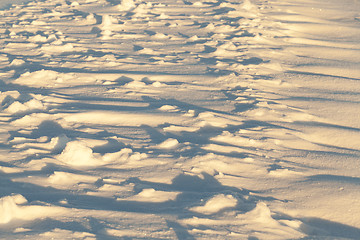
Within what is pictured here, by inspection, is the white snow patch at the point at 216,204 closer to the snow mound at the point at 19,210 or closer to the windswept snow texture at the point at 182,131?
the windswept snow texture at the point at 182,131

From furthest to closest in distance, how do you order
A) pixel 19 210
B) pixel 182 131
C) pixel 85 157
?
pixel 182 131 → pixel 85 157 → pixel 19 210

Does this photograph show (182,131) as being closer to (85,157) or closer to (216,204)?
(85,157)

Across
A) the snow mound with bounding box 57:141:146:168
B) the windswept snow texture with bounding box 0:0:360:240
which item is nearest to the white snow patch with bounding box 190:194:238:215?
the windswept snow texture with bounding box 0:0:360:240

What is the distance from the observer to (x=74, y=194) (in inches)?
87.0

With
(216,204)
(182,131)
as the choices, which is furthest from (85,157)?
(216,204)

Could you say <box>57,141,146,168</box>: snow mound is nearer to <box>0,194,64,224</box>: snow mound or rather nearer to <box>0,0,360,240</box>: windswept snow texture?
<box>0,0,360,240</box>: windswept snow texture

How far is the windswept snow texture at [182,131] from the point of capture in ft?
6.65

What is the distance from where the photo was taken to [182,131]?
2.90m

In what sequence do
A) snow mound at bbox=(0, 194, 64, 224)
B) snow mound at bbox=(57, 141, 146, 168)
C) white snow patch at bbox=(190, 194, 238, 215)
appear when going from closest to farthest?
1. snow mound at bbox=(0, 194, 64, 224)
2. white snow patch at bbox=(190, 194, 238, 215)
3. snow mound at bbox=(57, 141, 146, 168)

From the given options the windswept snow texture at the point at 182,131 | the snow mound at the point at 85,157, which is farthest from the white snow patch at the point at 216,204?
the snow mound at the point at 85,157

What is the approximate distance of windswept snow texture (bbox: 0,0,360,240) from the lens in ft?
6.65

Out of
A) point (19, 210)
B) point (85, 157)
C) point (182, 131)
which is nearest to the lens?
point (19, 210)

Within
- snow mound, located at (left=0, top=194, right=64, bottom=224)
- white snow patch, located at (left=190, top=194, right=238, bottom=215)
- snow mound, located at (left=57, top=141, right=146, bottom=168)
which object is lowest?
white snow patch, located at (left=190, top=194, right=238, bottom=215)

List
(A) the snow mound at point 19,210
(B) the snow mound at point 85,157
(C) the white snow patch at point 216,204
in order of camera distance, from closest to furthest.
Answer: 1. (A) the snow mound at point 19,210
2. (C) the white snow patch at point 216,204
3. (B) the snow mound at point 85,157
